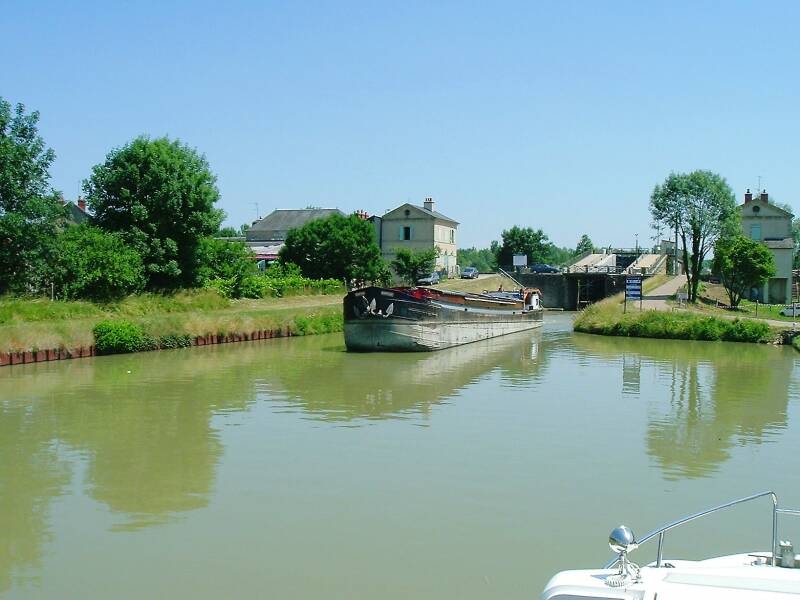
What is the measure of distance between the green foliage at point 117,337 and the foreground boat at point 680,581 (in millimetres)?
24416

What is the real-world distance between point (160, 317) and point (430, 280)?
30.9m

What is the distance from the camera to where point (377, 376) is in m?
23.6

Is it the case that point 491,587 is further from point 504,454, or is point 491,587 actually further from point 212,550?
point 504,454

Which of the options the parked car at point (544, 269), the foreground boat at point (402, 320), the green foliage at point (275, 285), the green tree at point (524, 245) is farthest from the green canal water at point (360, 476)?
the green tree at point (524, 245)

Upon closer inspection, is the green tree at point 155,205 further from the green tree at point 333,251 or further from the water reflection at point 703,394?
the water reflection at point 703,394


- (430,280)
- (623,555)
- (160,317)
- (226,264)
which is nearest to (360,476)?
(623,555)

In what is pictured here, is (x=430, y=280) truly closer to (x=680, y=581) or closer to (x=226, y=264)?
(x=226, y=264)

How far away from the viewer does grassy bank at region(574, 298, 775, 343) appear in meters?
35.3

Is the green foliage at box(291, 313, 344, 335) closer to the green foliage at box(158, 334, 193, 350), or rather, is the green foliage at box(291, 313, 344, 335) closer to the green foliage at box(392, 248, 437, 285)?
the green foliage at box(158, 334, 193, 350)

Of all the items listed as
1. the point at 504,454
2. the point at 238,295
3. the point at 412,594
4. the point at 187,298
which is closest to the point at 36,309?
the point at 187,298

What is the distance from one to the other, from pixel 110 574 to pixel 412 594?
315cm

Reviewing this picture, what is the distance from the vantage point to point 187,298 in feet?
125

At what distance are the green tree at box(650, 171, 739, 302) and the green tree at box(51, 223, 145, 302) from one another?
29.5m

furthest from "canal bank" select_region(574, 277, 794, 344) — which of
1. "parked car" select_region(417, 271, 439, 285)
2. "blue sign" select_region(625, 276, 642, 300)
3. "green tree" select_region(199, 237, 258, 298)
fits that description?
"green tree" select_region(199, 237, 258, 298)
